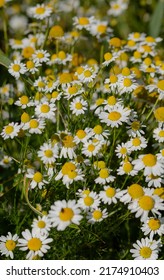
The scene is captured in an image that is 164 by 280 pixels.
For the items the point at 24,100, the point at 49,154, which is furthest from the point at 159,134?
the point at 24,100

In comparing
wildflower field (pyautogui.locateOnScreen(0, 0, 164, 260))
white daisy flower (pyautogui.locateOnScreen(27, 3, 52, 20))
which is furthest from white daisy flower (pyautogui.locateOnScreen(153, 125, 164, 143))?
white daisy flower (pyautogui.locateOnScreen(27, 3, 52, 20))

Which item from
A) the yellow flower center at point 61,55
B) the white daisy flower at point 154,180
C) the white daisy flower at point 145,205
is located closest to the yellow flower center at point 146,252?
the white daisy flower at point 145,205

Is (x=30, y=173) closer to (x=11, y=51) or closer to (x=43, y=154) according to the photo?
(x=43, y=154)

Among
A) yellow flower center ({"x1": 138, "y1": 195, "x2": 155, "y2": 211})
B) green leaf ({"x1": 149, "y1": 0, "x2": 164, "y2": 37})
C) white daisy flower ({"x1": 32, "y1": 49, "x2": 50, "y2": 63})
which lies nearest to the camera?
yellow flower center ({"x1": 138, "y1": 195, "x2": 155, "y2": 211})

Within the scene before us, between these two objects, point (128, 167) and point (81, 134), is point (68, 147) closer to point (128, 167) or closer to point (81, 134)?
point (81, 134)

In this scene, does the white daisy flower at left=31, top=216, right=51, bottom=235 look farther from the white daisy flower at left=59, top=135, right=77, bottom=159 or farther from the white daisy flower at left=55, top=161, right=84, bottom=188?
the white daisy flower at left=59, top=135, right=77, bottom=159

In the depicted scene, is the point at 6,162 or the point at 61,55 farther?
the point at 61,55
